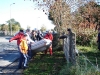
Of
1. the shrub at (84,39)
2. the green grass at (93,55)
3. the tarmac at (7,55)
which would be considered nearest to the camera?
the green grass at (93,55)

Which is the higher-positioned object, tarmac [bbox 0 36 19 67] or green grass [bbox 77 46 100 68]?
green grass [bbox 77 46 100 68]

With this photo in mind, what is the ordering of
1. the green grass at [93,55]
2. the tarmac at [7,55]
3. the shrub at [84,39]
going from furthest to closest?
the shrub at [84,39], the tarmac at [7,55], the green grass at [93,55]

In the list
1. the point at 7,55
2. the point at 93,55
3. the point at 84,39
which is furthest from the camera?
the point at 84,39

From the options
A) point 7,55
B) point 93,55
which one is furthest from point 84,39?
point 7,55

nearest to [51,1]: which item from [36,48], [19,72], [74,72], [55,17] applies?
[55,17]

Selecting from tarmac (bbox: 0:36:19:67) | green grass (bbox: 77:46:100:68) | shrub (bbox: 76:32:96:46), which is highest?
shrub (bbox: 76:32:96:46)

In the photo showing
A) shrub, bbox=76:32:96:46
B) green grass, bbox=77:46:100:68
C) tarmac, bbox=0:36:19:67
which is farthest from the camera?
shrub, bbox=76:32:96:46

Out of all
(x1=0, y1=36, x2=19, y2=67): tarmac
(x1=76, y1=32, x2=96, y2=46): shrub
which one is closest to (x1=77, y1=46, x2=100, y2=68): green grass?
(x1=0, y1=36, x2=19, y2=67): tarmac

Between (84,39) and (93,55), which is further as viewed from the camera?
(84,39)

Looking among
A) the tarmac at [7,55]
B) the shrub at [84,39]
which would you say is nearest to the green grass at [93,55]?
the tarmac at [7,55]

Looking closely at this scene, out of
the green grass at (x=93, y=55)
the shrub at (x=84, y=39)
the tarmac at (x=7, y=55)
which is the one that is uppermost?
the shrub at (x=84, y=39)

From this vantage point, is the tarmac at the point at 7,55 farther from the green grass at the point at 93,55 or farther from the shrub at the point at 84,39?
the shrub at the point at 84,39

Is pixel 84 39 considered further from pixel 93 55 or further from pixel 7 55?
pixel 7 55

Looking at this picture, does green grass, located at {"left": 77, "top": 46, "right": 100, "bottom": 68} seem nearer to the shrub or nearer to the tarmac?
the tarmac
